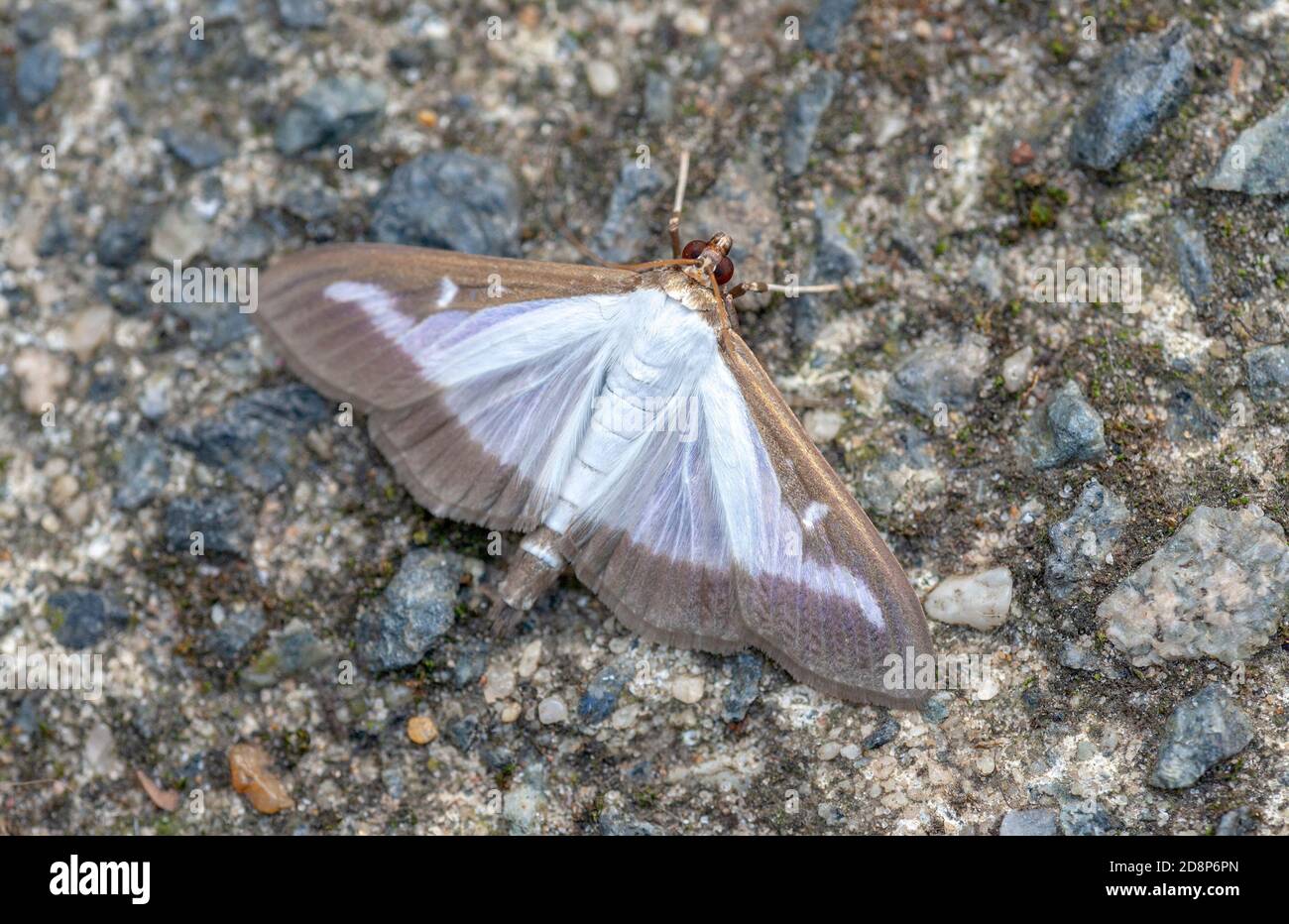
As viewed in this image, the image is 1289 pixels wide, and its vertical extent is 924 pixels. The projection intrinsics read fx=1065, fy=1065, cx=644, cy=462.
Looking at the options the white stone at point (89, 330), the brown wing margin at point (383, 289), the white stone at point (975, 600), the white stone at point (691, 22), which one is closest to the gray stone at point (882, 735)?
the white stone at point (975, 600)

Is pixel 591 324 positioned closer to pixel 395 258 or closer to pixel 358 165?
pixel 395 258

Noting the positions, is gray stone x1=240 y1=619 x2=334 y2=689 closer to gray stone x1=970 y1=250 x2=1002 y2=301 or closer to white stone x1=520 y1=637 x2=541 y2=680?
white stone x1=520 y1=637 x2=541 y2=680

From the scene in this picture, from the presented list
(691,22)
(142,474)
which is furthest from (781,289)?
(142,474)

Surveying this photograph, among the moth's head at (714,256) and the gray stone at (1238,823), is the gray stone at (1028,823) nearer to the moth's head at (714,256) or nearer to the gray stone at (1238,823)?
the gray stone at (1238,823)

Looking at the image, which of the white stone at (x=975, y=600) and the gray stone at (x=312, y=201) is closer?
the white stone at (x=975, y=600)

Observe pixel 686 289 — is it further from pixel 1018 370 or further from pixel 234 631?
pixel 234 631

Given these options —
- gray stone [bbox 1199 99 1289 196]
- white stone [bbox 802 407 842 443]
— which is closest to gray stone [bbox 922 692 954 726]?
white stone [bbox 802 407 842 443]

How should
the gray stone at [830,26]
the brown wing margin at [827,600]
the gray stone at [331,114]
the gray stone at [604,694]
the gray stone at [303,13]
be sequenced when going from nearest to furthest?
the brown wing margin at [827,600] → the gray stone at [604,694] → the gray stone at [830,26] → the gray stone at [331,114] → the gray stone at [303,13]
